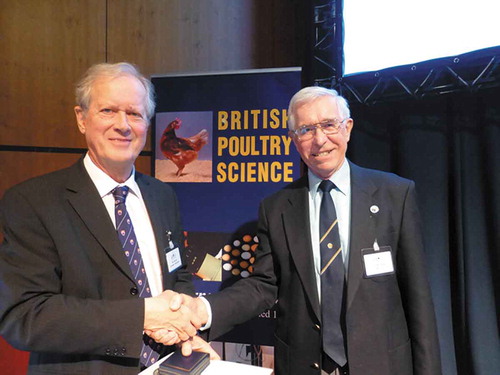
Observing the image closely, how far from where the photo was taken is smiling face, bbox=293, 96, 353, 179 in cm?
168

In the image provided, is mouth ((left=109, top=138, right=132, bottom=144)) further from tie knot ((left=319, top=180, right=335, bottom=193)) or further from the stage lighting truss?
the stage lighting truss

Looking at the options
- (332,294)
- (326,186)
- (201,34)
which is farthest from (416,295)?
(201,34)

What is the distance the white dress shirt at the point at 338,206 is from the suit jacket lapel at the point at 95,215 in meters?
0.80

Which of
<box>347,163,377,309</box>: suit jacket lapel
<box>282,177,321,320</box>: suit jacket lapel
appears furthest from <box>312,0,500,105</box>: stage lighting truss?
<box>282,177,321,320</box>: suit jacket lapel

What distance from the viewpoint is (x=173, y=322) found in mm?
1411

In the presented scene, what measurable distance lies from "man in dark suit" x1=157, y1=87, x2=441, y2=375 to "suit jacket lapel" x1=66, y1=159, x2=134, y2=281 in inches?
18.4

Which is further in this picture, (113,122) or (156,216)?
(156,216)

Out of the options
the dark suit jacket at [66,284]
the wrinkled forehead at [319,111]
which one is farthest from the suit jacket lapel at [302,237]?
the dark suit jacket at [66,284]

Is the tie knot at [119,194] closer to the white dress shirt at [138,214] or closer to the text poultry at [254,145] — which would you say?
the white dress shirt at [138,214]

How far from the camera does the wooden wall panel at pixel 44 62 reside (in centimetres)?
274

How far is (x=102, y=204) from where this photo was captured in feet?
4.55

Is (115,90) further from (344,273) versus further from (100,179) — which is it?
(344,273)

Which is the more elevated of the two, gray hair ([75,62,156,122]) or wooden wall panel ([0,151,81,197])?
gray hair ([75,62,156,122])

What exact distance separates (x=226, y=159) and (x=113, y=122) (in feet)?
Result: 4.22
